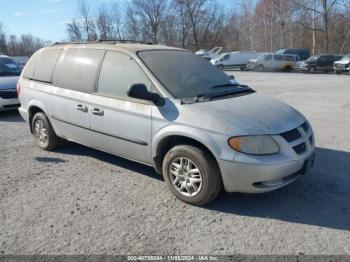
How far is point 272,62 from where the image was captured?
34312 mm

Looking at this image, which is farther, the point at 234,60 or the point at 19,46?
the point at 19,46

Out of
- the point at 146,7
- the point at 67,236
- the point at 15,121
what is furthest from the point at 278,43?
the point at 67,236

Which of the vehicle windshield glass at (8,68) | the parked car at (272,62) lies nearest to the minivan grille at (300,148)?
the vehicle windshield glass at (8,68)

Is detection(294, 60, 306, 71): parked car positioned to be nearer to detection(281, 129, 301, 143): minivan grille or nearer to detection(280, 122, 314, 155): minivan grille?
detection(280, 122, 314, 155): minivan grille

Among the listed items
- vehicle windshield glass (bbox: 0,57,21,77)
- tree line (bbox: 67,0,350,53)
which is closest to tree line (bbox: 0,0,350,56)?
tree line (bbox: 67,0,350,53)

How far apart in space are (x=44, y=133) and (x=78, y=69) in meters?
1.53

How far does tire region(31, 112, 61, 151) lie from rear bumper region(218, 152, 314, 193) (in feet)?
11.3

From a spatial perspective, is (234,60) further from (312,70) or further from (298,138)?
(298,138)

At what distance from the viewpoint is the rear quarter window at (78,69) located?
5.04 m

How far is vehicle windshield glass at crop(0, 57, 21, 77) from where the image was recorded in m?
10.8

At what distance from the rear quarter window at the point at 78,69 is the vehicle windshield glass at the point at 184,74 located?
79 centimetres

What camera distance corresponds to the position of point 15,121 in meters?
9.11

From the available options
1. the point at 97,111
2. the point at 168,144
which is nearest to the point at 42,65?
the point at 97,111

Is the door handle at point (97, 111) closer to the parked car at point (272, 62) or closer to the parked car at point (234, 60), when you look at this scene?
the parked car at point (272, 62)
